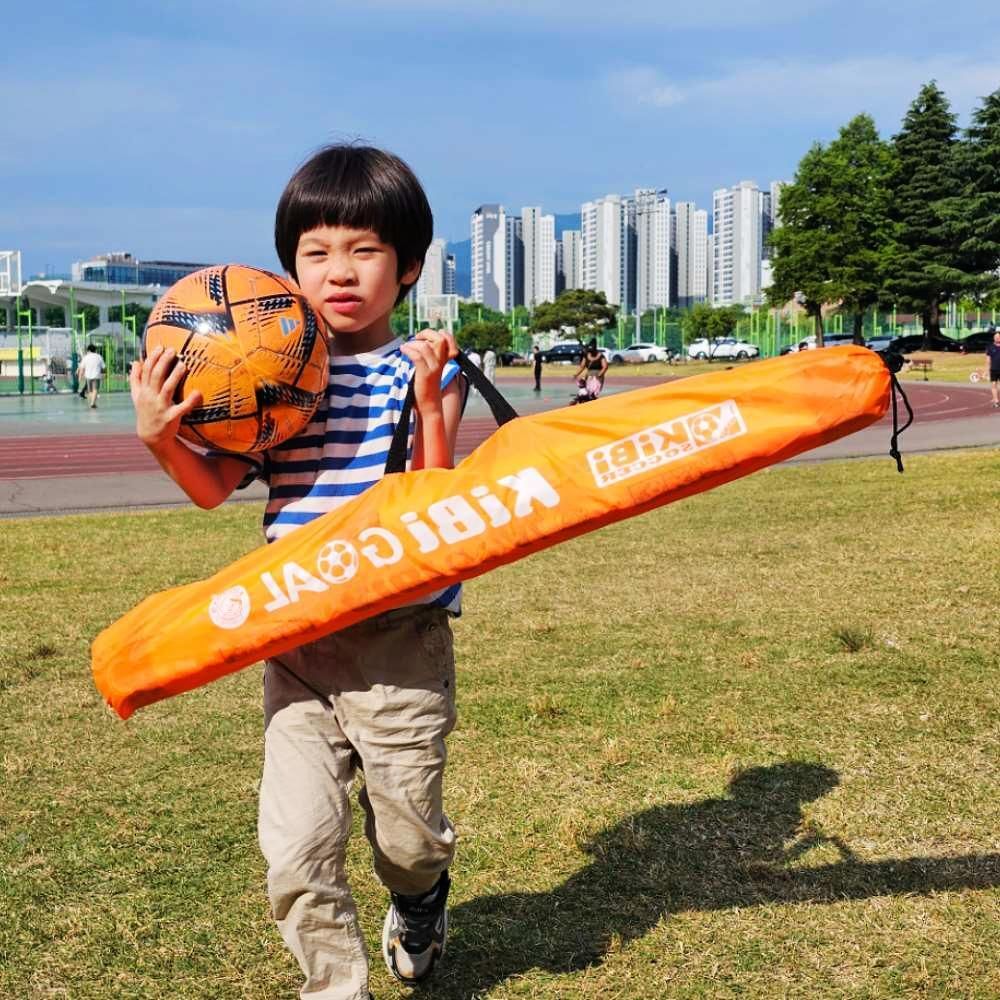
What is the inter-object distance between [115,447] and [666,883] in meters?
17.4

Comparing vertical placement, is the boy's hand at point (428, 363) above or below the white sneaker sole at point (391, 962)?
above

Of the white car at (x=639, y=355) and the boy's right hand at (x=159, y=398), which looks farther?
the white car at (x=639, y=355)

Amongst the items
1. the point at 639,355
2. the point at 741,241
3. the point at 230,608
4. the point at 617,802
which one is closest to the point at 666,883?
the point at 617,802

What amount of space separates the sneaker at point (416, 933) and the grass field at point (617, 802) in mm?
69

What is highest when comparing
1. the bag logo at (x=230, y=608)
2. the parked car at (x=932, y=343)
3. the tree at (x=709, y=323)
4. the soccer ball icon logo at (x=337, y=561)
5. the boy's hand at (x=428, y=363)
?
the tree at (x=709, y=323)

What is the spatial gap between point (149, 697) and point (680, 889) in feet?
5.27

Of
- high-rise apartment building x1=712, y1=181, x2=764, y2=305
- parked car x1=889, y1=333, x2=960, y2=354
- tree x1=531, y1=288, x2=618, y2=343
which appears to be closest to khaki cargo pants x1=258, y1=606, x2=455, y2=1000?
parked car x1=889, y1=333, x2=960, y2=354

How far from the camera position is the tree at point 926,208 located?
6372 cm

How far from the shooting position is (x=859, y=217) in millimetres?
60406

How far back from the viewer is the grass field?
10.1ft

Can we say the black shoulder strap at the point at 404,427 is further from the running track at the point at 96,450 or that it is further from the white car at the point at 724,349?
the white car at the point at 724,349

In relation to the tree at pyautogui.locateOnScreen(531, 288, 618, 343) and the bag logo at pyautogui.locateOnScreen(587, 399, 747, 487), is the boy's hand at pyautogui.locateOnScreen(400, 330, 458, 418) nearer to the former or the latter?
the bag logo at pyautogui.locateOnScreen(587, 399, 747, 487)

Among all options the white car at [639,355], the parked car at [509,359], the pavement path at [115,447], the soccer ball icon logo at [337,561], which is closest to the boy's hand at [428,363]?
the soccer ball icon logo at [337,561]

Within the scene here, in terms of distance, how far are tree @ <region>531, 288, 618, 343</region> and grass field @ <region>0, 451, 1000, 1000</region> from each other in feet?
281
